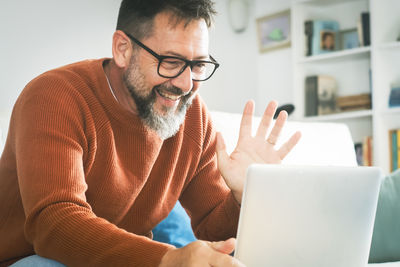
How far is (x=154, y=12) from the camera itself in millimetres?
1219

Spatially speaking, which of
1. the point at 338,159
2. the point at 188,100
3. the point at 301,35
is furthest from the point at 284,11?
the point at 188,100

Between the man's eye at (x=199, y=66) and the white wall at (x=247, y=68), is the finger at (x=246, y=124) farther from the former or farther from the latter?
the white wall at (x=247, y=68)

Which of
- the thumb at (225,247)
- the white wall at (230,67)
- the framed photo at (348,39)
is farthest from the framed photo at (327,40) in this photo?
the thumb at (225,247)

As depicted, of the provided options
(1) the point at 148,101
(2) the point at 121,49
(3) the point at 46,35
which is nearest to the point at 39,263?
(1) the point at 148,101

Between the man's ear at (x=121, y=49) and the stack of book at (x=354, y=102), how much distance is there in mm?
2118

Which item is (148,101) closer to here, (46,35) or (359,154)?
(46,35)

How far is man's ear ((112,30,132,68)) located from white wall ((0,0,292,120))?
32.1 inches

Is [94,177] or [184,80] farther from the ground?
[184,80]

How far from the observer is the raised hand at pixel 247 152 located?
1.22 metres

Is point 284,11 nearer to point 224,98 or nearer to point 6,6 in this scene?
point 224,98

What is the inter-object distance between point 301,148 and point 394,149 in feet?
4.00

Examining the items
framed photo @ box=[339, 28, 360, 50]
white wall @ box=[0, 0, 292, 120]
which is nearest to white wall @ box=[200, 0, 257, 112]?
white wall @ box=[0, 0, 292, 120]

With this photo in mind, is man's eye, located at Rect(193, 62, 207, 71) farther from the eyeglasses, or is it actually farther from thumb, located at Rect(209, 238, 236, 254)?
thumb, located at Rect(209, 238, 236, 254)

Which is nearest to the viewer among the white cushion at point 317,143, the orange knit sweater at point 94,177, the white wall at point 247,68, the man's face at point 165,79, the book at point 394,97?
the orange knit sweater at point 94,177
